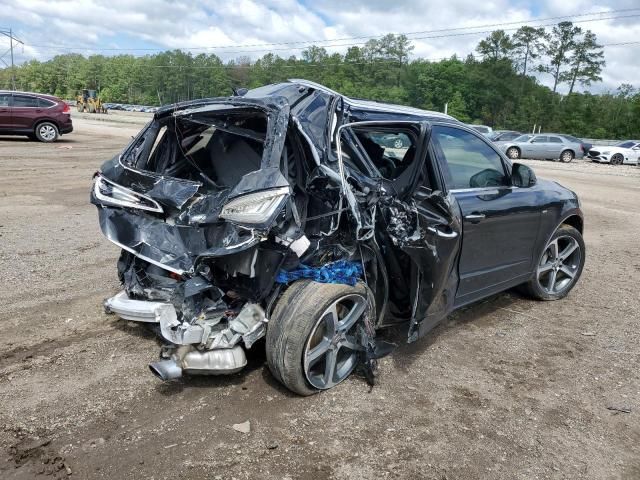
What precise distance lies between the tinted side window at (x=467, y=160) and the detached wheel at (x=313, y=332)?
4.13 feet

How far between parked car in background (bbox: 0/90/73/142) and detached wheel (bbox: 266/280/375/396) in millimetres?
18618

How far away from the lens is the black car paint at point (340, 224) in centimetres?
320

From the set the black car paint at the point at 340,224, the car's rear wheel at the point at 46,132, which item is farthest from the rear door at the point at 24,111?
the black car paint at the point at 340,224

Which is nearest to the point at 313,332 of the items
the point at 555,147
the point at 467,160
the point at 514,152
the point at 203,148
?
the point at 203,148

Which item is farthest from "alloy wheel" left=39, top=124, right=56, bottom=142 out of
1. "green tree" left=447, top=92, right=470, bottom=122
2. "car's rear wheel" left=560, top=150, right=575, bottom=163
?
"green tree" left=447, top=92, right=470, bottom=122

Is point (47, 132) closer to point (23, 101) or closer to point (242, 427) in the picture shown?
point (23, 101)

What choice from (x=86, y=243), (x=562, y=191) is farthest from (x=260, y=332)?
(x=86, y=243)

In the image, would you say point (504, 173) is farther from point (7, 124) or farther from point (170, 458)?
point (7, 124)

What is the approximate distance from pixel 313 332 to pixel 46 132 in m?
19.7

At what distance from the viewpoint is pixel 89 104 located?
57844 millimetres

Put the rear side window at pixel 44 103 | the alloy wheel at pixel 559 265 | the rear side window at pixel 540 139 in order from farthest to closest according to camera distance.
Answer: the rear side window at pixel 540 139 → the rear side window at pixel 44 103 → the alloy wheel at pixel 559 265

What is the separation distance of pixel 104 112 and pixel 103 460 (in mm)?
61888

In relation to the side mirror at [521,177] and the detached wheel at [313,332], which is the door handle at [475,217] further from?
the detached wheel at [313,332]

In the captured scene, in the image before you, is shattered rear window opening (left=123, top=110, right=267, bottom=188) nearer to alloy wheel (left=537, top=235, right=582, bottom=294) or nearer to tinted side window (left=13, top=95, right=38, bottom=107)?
alloy wheel (left=537, top=235, right=582, bottom=294)
